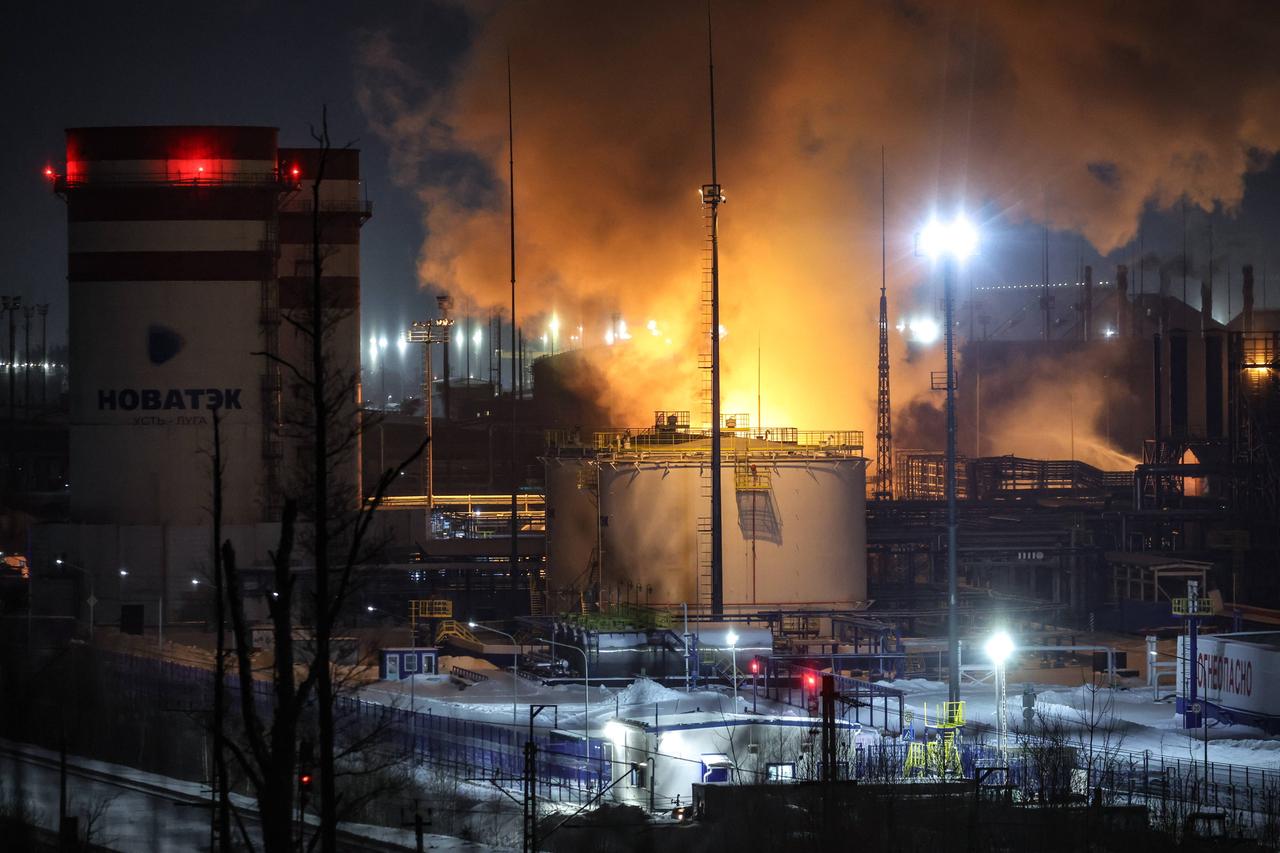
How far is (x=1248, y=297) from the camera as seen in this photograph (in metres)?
76.9

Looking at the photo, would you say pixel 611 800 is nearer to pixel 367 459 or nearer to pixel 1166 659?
pixel 1166 659

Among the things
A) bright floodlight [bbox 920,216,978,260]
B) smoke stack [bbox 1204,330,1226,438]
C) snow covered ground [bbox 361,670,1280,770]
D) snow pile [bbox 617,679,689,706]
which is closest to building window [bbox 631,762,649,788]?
snow covered ground [bbox 361,670,1280,770]

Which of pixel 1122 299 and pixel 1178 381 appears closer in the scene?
pixel 1178 381

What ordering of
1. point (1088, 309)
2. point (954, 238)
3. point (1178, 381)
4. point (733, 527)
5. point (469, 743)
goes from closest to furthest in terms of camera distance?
point (954, 238) < point (469, 743) < point (733, 527) < point (1178, 381) < point (1088, 309)

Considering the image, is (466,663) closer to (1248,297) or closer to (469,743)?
(469,743)

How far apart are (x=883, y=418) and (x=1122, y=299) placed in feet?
107

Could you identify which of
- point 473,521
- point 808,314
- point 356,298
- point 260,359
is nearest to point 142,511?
point 260,359

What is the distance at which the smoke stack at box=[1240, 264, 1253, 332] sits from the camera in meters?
75.8

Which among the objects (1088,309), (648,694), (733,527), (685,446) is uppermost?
(1088,309)

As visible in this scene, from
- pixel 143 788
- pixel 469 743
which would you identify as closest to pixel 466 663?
pixel 469 743

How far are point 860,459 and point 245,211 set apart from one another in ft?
62.1

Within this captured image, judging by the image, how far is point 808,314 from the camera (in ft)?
157

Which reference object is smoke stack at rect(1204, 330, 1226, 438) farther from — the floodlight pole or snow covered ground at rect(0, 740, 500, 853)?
snow covered ground at rect(0, 740, 500, 853)

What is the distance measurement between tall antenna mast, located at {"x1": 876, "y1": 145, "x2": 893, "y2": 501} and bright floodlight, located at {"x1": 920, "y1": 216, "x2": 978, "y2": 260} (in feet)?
81.9
